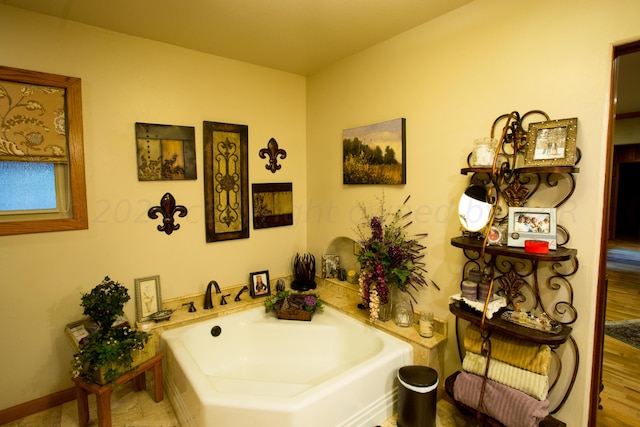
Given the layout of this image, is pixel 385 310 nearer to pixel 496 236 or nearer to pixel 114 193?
pixel 496 236

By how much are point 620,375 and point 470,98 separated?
2466 millimetres

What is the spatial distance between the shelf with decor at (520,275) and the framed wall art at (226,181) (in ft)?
5.93

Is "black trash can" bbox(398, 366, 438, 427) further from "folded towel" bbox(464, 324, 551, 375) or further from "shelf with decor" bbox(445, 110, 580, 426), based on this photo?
"folded towel" bbox(464, 324, 551, 375)

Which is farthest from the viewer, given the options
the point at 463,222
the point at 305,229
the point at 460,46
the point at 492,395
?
the point at 305,229

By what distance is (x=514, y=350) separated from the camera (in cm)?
161

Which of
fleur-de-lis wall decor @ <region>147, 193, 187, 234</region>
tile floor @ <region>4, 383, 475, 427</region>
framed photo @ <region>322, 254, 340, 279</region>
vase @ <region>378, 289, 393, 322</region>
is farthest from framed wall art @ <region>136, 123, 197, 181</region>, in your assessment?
vase @ <region>378, 289, 393, 322</region>

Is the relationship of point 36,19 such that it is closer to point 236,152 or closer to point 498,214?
point 236,152

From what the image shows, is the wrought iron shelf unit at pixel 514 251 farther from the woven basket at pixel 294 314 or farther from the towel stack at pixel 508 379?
the woven basket at pixel 294 314

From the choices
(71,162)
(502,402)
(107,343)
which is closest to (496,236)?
(502,402)

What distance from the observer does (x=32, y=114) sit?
6.37 ft

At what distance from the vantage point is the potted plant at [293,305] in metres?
2.58

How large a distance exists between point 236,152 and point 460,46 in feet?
6.04

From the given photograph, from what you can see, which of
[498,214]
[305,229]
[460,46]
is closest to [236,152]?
[305,229]

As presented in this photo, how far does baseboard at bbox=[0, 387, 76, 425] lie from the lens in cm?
193
